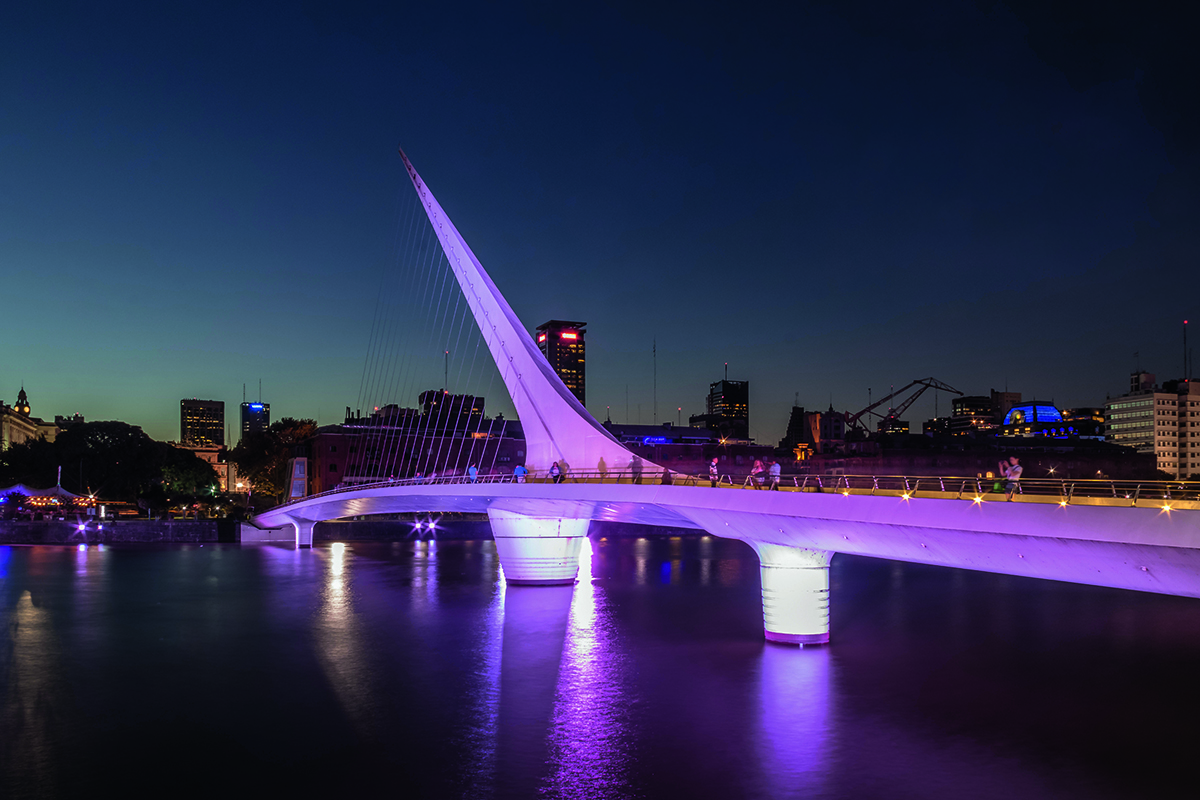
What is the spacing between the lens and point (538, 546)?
118ft

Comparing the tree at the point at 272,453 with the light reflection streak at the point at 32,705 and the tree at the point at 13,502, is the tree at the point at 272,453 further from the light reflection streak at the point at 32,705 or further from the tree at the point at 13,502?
the light reflection streak at the point at 32,705

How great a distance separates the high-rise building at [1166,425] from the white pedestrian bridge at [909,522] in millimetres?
124790

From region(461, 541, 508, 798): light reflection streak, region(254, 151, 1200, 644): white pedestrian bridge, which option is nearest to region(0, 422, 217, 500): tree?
region(254, 151, 1200, 644): white pedestrian bridge

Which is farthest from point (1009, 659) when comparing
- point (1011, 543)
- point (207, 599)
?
point (207, 599)

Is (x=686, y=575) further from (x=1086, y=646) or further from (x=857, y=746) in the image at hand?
(x=857, y=746)

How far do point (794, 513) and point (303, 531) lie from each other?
5564 centimetres

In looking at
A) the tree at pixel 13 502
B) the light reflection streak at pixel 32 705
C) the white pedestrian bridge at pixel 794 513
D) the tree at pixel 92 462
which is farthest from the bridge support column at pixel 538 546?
the tree at pixel 92 462

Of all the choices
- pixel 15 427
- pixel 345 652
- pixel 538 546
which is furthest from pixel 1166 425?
pixel 15 427

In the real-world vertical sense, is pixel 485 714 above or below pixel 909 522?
below

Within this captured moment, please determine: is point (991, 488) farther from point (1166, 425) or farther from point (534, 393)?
point (1166, 425)

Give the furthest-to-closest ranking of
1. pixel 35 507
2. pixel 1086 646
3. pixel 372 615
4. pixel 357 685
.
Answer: pixel 35 507 → pixel 372 615 → pixel 1086 646 → pixel 357 685

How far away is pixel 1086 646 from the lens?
81.4 ft

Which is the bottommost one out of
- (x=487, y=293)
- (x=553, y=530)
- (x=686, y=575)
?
(x=686, y=575)

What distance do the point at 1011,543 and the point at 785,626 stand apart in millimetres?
9555
